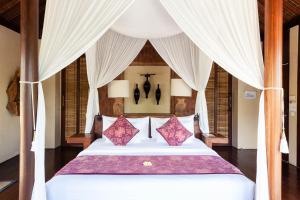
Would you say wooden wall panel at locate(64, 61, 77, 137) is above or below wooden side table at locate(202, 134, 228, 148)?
above

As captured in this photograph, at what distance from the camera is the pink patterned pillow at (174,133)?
12.0 feet

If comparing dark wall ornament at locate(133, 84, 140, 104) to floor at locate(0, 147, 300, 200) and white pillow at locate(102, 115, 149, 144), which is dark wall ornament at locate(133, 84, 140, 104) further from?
white pillow at locate(102, 115, 149, 144)

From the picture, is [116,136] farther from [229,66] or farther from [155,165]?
[229,66]

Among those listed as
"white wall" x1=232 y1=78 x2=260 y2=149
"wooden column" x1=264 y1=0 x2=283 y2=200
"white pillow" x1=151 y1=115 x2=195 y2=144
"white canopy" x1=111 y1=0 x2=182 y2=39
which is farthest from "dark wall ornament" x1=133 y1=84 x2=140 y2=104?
"wooden column" x1=264 y1=0 x2=283 y2=200

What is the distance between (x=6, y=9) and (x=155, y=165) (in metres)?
3.85

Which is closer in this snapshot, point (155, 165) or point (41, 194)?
point (41, 194)

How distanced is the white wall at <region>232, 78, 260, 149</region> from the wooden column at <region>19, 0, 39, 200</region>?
195 inches

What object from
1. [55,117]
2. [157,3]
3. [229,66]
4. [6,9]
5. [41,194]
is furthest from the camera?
[55,117]

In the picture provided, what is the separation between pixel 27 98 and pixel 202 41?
1632mm

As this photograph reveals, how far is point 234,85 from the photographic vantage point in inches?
254

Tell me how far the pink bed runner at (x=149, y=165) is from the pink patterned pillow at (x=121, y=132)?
0.70m

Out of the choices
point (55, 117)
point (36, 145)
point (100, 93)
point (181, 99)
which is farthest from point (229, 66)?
point (55, 117)

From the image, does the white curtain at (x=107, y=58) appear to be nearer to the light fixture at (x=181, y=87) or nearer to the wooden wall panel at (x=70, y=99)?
the light fixture at (x=181, y=87)

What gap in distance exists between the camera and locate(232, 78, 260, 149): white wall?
246 inches
